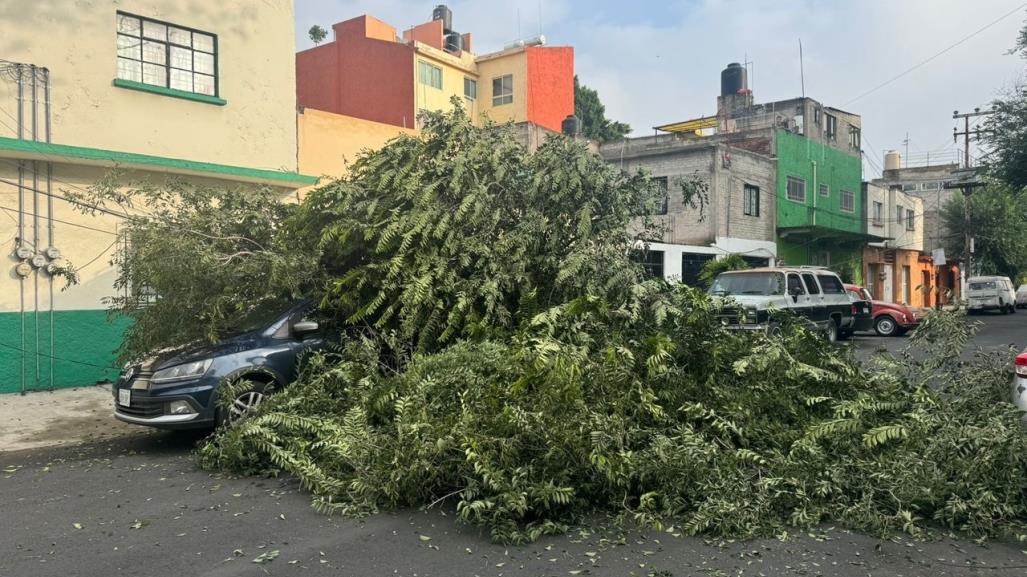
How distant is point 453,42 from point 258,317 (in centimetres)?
2876

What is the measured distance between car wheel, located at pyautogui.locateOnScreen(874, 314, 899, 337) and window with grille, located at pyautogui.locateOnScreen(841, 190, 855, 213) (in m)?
15.9

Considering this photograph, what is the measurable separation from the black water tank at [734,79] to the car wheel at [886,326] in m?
19.4

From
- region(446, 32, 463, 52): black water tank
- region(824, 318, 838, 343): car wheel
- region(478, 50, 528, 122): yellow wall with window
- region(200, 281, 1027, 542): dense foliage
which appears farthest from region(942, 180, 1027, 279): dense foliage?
region(200, 281, 1027, 542): dense foliage

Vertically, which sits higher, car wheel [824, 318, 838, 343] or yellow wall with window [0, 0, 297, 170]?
A: yellow wall with window [0, 0, 297, 170]

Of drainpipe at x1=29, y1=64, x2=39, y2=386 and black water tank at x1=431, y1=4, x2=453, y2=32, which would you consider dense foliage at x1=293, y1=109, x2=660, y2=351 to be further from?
black water tank at x1=431, y1=4, x2=453, y2=32

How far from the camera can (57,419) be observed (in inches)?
370

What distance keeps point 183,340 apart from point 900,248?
134ft

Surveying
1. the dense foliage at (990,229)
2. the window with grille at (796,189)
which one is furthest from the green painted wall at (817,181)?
the dense foliage at (990,229)

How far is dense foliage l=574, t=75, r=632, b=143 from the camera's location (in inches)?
1998

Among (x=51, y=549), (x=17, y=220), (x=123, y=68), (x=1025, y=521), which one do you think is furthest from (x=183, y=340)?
(x=1025, y=521)

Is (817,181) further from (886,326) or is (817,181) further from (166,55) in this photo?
(166,55)

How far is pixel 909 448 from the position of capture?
18.4 ft

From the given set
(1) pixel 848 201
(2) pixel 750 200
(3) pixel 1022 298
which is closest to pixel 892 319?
(2) pixel 750 200

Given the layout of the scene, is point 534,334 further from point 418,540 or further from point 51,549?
point 51,549
